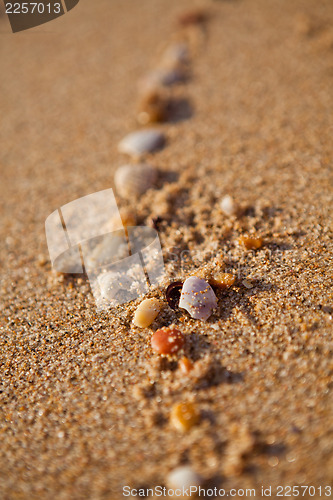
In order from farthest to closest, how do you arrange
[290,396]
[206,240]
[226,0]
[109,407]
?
1. [226,0]
2. [206,240]
3. [109,407]
4. [290,396]

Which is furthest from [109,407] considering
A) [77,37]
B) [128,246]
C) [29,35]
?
[29,35]

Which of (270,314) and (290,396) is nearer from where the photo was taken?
(290,396)

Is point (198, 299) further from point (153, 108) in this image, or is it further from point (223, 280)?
point (153, 108)

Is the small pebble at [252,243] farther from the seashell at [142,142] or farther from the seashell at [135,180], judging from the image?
the seashell at [142,142]

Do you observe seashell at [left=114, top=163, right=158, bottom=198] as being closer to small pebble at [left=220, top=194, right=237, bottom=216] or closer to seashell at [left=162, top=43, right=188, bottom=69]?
small pebble at [left=220, top=194, right=237, bottom=216]

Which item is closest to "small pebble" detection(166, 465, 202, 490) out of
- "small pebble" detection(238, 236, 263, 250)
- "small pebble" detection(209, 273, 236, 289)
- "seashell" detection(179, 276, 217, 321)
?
"seashell" detection(179, 276, 217, 321)

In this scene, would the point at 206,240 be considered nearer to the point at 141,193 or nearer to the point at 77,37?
the point at 141,193

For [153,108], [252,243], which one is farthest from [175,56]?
[252,243]
